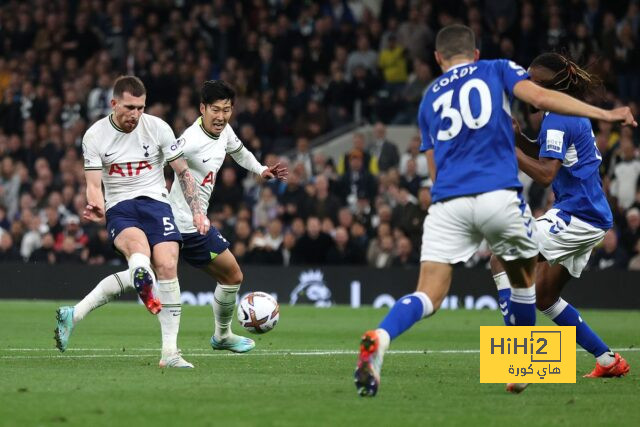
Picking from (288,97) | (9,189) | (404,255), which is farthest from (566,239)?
(9,189)

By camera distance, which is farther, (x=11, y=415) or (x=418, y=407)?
(x=418, y=407)

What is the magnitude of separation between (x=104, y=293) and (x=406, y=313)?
3678 millimetres

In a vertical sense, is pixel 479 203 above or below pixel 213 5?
below

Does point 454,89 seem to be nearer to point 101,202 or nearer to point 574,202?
point 574,202

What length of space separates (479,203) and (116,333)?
306 inches

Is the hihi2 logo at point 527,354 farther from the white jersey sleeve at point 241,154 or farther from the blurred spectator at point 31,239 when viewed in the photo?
the blurred spectator at point 31,239

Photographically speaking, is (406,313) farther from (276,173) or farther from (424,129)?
(276,173)

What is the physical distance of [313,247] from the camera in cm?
2242

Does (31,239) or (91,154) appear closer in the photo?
(91,154)

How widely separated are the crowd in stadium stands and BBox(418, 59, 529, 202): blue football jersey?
1277 cm

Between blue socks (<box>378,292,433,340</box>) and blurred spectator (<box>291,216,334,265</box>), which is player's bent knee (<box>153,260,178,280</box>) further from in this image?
blurred spectator (<box>291,216,334,265</box>)

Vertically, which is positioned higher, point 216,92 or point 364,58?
point 364,58

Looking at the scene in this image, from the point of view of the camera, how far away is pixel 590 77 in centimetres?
969

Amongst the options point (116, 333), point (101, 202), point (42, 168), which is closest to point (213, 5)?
point (42, 168)
